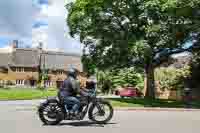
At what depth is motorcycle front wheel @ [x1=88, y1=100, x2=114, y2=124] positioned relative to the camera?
15.5 meters

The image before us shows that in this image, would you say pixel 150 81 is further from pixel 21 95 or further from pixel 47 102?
pixel 47 102

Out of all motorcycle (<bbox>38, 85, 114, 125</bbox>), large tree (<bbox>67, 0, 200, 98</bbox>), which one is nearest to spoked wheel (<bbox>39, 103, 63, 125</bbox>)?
motorcycle (<bbox>38, 85, 114, 125</bbox>)

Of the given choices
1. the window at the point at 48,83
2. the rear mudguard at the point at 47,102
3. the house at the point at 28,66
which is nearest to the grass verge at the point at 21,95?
the rear mudguard at the point at 47,102

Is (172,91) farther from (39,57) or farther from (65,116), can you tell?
(39,57)

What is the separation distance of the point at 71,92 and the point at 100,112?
1.19 meters

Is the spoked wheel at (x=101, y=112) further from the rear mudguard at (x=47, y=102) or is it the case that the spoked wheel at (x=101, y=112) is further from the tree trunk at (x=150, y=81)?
the tree trunk at (x=150, y=81)

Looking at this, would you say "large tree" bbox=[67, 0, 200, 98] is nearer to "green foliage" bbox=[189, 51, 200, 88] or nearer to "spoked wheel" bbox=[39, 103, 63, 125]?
"green foliage" bbox=[189, 51, 200, 88]

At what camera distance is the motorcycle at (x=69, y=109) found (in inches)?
595

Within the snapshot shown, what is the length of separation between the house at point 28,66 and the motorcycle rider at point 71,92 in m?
87.4

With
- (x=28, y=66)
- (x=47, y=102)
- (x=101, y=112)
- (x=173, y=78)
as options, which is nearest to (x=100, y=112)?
(x=101, y=112)

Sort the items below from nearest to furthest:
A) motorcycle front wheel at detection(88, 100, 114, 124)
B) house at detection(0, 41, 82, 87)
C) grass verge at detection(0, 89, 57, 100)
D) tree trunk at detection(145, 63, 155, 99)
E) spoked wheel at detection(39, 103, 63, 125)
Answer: spoked wheel at detection(39, 103, 63, 125), motorcycle front wheel at detection(88, 100, 114, 124), tree trunk at detection(145, 63, 155, 99), grass verge at detection(0, 89, 57, 100), house at detection(0, 41, 82, 87)

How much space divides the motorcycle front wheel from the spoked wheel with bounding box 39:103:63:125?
1069 millimetres

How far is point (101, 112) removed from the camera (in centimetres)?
1555

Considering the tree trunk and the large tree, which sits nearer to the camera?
the large tree
